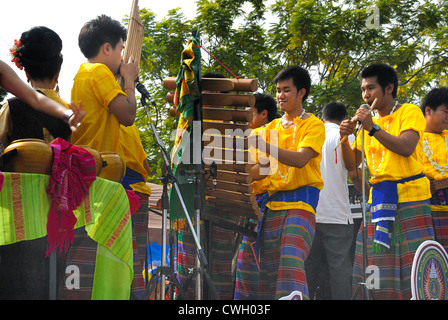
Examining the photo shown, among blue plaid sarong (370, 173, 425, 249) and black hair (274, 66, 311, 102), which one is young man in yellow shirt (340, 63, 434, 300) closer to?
blue plaid sarong (370, 173, 425, 249)

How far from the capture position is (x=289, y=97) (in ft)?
13.5

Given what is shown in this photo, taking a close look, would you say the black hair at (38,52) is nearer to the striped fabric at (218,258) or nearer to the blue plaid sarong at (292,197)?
the blue plaid sarong at (292,197)

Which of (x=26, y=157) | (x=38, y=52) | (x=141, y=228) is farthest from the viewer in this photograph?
(x=141, y=228)

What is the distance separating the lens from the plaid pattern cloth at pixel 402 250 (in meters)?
3.88

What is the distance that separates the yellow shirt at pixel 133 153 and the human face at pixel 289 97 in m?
1.14

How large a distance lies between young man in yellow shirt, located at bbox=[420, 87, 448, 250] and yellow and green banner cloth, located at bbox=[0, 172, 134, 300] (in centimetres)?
307

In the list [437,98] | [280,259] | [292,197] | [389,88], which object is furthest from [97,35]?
[437,98]

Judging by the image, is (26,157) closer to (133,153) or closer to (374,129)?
(133,153)

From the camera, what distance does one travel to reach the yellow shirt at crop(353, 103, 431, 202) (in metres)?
3.92

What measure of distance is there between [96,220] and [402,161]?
2313mm

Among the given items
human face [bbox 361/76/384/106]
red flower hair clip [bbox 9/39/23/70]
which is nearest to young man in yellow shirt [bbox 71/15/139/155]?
red flower hair clip [bbox 9/39/23/70]

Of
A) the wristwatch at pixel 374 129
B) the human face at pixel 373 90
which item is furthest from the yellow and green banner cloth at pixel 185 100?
the human face at pixel 373 90
